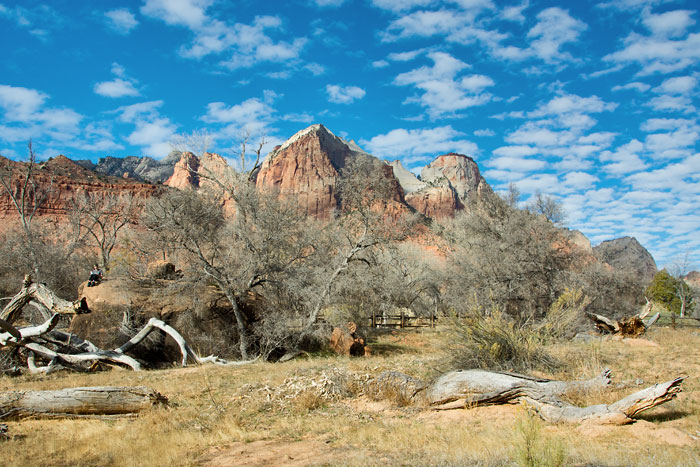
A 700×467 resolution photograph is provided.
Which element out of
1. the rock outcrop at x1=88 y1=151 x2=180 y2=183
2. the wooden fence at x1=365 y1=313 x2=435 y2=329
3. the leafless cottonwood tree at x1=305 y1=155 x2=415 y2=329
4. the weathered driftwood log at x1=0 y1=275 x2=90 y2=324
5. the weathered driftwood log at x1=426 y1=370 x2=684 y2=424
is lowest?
the wooden fence at x1=365 y1=313 x2=435 y2=329

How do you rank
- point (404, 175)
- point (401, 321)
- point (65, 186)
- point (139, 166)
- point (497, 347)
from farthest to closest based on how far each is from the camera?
point (404, 175) < point (139, 166) < point (65, 186) < point (401, 321) < point (497, 347)

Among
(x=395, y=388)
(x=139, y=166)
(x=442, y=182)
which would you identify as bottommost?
(x=395, y=388)

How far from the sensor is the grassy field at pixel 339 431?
A: 13.8 feet

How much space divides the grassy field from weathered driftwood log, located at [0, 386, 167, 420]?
0.65ft

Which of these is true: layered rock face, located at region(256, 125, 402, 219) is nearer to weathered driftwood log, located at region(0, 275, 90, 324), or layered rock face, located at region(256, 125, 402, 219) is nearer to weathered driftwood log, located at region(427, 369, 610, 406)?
weathered driftwood log, located at region(0, 275, 90, 324)

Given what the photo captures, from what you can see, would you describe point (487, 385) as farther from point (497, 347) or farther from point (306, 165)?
point (306, 165)

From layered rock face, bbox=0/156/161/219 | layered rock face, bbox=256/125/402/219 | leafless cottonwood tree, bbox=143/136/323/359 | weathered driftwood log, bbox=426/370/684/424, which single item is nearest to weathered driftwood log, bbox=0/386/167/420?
weathered driftwood log, bbox=426/370/684/424

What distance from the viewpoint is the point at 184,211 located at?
14078 millimetres

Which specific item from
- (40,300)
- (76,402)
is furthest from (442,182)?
(76,402)

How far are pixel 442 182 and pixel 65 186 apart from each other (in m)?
80.7

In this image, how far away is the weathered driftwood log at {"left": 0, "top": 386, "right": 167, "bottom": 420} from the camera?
629cm

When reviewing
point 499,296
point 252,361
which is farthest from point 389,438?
point 499,296

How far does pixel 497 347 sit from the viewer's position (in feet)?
25.6

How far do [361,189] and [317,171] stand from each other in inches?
2407
